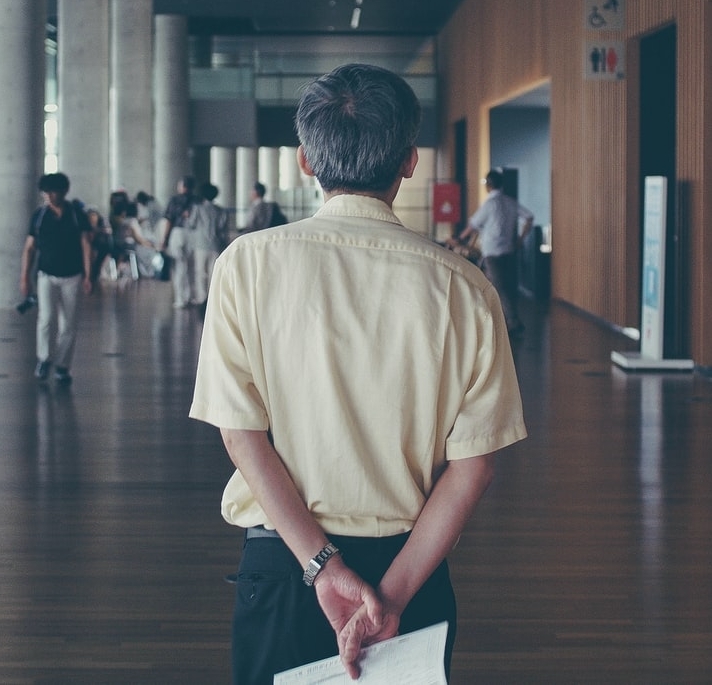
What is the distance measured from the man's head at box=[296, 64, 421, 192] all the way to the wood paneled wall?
27.8 ft

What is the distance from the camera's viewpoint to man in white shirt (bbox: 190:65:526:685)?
A: 1714 mm

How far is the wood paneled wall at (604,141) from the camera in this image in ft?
32.7

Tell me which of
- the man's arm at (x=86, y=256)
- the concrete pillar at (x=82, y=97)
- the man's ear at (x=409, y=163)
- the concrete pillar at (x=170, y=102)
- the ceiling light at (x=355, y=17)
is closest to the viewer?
the man's ear at (x=409, y=163)

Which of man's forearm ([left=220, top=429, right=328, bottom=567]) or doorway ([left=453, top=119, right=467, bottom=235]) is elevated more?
doorway ([left=453, top=119, right=467, bottom=235])

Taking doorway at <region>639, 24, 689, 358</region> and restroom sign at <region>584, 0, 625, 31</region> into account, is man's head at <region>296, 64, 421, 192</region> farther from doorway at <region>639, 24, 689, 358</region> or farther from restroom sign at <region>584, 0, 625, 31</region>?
restroom sign at <region>584, 0, 625, 31</region>

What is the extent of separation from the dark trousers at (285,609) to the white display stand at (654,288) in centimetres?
819

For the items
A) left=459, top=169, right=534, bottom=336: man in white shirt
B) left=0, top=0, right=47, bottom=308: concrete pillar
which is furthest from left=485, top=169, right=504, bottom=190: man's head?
left=0, top=0, right=47, bottom=308: concrete pillar

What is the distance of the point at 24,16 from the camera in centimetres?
1558

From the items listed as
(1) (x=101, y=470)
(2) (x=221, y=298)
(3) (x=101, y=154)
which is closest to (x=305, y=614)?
(2) (x=221, y=298)

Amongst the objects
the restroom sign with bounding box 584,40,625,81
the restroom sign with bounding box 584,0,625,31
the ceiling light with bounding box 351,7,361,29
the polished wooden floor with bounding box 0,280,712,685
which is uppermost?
→ the ceiling light with bounding box 351,7,361,29

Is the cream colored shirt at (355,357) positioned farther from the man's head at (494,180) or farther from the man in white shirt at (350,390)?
the man's head at (494,180)

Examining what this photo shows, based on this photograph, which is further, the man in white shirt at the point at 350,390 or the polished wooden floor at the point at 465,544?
the polished wooden floor at the point at 465,544

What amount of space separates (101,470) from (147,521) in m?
1.10

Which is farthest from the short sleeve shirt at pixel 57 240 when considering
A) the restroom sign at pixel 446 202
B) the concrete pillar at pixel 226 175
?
the concrete pillar at pixel 226 175
